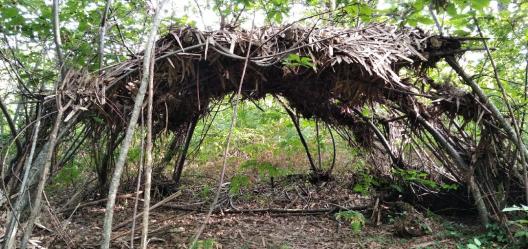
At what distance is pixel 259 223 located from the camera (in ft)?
16.6

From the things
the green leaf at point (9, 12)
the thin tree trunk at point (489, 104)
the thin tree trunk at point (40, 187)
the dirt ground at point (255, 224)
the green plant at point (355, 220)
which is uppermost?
the green leaf at point (9, 12)

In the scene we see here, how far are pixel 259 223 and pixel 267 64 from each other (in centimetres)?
242

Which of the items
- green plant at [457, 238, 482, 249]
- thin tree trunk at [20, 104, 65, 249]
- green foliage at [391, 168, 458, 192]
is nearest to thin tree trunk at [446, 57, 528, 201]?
green plant at [457, 238, 482, 249]

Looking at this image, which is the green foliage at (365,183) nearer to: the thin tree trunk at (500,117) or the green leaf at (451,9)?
the thin tree trunk at (500,117)

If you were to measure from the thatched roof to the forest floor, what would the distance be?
0.99 m

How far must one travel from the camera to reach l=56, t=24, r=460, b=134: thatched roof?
3.37 m

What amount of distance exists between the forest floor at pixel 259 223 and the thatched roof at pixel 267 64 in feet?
3.25

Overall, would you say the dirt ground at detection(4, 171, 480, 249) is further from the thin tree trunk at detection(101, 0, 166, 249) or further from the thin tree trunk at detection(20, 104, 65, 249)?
the thin tree trunk at detection(101, 0, 166, 249)

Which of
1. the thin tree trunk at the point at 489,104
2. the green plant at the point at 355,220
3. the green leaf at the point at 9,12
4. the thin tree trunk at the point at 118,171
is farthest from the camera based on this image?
the green plant at the point at 355,220

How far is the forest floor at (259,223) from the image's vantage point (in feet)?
12.8

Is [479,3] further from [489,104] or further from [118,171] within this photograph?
[118,171]

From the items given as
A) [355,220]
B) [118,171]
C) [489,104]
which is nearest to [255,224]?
[355,220]

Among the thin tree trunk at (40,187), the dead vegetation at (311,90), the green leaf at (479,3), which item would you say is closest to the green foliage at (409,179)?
the dead vegetation at (311,90)

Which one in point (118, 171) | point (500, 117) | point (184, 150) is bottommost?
point (184, 150)
